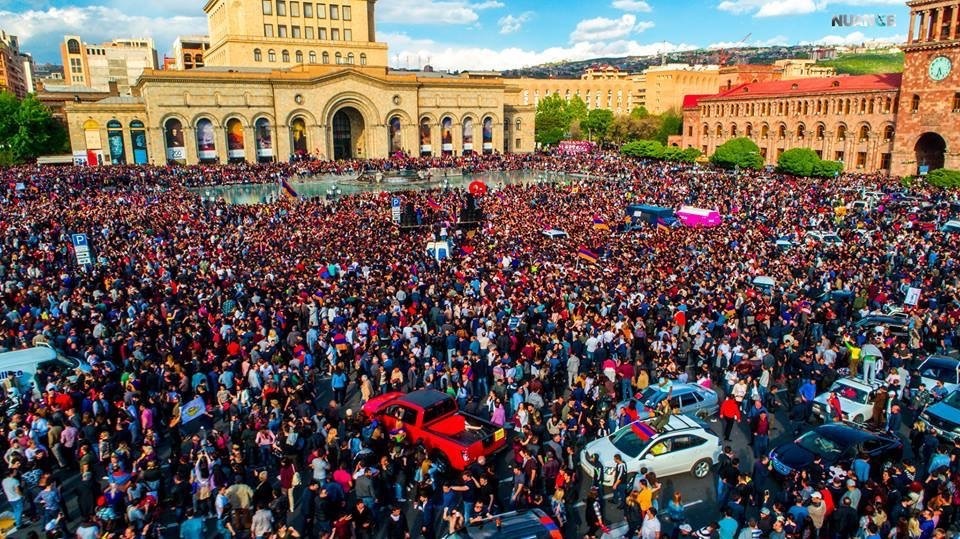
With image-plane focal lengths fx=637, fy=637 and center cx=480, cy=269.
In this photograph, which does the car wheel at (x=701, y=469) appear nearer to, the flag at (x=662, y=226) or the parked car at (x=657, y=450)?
the parked car at (x=657, y=450)

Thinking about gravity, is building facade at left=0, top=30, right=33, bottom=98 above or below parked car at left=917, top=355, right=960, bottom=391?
above

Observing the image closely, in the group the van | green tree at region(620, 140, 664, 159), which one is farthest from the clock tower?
the van

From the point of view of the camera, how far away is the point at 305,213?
32.8 meters

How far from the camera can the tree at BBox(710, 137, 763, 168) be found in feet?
188

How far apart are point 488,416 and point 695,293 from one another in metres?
8.62

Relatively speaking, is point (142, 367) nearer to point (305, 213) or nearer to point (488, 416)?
point (488, 416)

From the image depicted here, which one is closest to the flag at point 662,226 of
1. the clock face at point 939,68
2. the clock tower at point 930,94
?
the clock tower at point 930,94

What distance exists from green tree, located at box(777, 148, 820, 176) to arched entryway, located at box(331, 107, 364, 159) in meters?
43.2

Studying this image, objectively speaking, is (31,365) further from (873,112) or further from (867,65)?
(867,65)

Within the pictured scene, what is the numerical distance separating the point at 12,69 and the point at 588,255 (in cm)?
13551

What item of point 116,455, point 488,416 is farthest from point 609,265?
point 116,455

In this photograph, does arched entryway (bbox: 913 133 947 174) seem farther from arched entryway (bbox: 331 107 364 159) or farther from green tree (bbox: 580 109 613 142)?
arched entryway (bbox: 331 107 364 159)

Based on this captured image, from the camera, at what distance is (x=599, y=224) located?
3008cm

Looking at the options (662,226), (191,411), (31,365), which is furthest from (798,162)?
(31,365)
